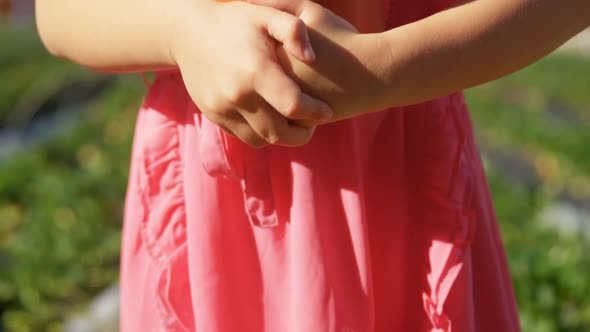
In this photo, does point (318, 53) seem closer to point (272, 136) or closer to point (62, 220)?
point (272, 136)

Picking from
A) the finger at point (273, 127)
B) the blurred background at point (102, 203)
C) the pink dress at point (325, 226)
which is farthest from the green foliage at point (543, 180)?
the finger at point (273, 127)

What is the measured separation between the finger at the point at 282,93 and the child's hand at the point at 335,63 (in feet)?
0.07

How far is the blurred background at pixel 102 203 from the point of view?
8.63ft

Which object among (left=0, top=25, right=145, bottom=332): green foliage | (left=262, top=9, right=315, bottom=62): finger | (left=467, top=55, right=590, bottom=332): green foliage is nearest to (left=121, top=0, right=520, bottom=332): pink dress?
(left=262, top=9, right=315, bottom=62): finger

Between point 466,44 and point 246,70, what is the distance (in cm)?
25

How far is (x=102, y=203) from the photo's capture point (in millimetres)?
3762

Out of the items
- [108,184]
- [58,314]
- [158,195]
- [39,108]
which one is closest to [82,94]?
[39,108]

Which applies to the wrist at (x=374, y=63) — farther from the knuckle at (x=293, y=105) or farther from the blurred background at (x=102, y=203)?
the blurred background at (x=102, y=203)

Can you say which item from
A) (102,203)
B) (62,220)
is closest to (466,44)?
(62,220)

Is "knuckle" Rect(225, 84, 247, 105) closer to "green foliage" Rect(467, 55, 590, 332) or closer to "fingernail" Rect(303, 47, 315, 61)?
"fingernail" Rect(303, 47, 315, 61)

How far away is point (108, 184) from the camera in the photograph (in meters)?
3.92

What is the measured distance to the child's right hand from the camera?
804mm

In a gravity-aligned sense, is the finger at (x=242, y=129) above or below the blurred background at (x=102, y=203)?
below

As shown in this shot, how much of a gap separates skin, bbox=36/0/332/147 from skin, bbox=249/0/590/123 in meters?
0.03
